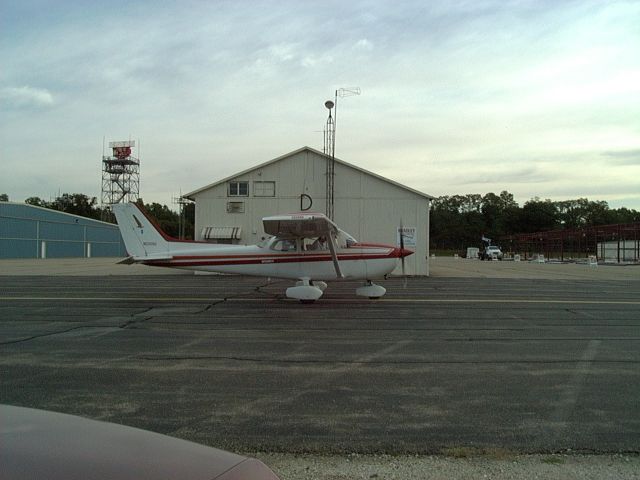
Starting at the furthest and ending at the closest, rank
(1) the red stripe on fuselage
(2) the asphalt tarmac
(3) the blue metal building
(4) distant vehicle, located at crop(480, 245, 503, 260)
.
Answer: (4) distant vehicle, located at crop(480, 245, 503, 260), (3) the blue metal building, (1) the red stripe on fuselage, (2) the asphalt tarmac

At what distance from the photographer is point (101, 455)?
1.75 meters

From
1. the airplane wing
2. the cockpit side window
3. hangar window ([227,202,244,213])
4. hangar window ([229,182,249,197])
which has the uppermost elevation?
hangar window ([229,182,249,197])

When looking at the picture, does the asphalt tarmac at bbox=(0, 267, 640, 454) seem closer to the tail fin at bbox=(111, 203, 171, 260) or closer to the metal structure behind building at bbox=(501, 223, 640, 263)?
the tail fin at bbox=(111, 203, 171, 260)

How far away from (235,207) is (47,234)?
38785mm

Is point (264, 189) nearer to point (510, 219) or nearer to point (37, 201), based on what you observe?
point (37, 201)

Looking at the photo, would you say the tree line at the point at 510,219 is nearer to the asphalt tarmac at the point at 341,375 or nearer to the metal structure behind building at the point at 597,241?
the metal structure behind building at the point at 597,241

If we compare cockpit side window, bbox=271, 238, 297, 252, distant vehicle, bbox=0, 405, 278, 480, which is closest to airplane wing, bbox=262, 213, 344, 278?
cockpit side window, bbox=271, 238, 297, 252

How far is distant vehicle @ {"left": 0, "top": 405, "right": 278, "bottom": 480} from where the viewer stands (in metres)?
1.63

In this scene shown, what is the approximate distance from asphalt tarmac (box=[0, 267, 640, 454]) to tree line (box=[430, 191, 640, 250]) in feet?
352

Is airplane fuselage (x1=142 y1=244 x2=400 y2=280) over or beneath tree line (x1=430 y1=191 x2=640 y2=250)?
beneath

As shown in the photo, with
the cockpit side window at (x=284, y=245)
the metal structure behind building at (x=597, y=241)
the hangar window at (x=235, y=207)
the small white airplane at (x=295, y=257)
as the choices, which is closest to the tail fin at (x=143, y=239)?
the small white airplane at (x=295, y=257)

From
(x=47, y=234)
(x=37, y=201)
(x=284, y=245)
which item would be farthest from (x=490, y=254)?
(x=37, y=201)

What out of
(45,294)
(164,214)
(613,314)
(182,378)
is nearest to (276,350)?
(182,378)

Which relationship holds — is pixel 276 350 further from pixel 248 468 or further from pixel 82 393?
pixel 248 468
